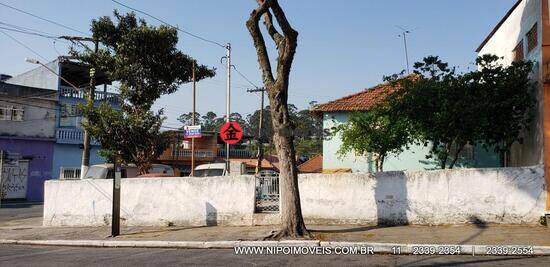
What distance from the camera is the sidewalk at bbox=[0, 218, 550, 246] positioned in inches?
409

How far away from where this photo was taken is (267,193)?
1434 centimetres

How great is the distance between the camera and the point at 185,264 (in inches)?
348

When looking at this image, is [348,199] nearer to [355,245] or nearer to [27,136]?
[355,245]

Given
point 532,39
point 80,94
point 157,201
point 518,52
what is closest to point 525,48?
point 532,39

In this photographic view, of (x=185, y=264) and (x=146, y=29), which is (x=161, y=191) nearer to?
(x=185, y=264)

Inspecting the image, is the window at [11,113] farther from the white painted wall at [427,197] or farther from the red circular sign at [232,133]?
the white painted wall at [427,197]

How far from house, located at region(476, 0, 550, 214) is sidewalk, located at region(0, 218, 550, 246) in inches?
70.1

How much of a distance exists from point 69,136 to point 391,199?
27447mm

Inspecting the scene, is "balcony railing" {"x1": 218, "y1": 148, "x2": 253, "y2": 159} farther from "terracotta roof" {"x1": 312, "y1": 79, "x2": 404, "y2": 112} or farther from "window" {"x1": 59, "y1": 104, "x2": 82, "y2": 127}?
"terracotta roof" {"x1": 312, "y1": 79, "x2": 404, "y2": 112}

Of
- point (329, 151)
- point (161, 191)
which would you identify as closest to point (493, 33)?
point (329, 151)

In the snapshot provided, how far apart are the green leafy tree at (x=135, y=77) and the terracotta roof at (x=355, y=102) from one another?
7.26 metres

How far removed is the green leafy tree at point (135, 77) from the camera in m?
22.2

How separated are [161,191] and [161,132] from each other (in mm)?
8327

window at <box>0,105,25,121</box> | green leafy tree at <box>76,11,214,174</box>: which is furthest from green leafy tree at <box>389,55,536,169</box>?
window at <box>0,105,25,121</box>
